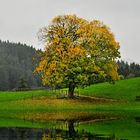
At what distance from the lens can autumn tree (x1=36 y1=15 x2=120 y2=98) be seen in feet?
283

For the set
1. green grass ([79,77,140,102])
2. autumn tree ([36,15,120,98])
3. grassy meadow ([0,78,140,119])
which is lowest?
grassy meadow ([0,78,140,119])

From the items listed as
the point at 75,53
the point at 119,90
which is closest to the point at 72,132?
the point at 75,53

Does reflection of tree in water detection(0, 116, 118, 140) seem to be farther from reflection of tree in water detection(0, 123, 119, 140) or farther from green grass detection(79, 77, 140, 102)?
green grass detection(79, 77, 140, 102)

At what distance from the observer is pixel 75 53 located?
85938 millimetres

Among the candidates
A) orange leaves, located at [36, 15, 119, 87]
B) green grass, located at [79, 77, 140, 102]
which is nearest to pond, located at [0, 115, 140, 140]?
orange leaves, located at [36, 15, 119, 87]

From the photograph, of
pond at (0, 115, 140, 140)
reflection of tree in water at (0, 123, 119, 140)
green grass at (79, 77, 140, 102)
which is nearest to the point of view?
reflection of tree in water at (0, 123, 119, 140)

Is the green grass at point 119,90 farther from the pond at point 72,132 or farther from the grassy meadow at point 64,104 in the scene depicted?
the pond at point 72,132

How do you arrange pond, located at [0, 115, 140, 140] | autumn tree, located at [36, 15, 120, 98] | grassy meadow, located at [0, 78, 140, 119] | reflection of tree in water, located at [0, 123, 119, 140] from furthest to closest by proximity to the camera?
autumn tree, located at [36, 15, 120, 98] < grassy meadow, located at [0, 78, 140, 119] < pond, located at [0, 115, 140, 140] < reflection of tree in water, located at [0, 123, 119, 140]

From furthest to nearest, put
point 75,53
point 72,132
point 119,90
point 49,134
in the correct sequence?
1. point 119,90
2. point 75,53
3. point 72,132
4. point 49,134

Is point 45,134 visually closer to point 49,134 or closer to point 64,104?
point 49,134

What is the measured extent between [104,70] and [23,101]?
17.6 meters

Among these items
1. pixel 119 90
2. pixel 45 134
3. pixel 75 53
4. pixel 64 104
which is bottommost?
pixel 45 134

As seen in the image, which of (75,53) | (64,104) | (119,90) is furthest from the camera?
(119,90)

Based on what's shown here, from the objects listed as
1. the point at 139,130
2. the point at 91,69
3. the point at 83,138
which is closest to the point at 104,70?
the point at 91,69
